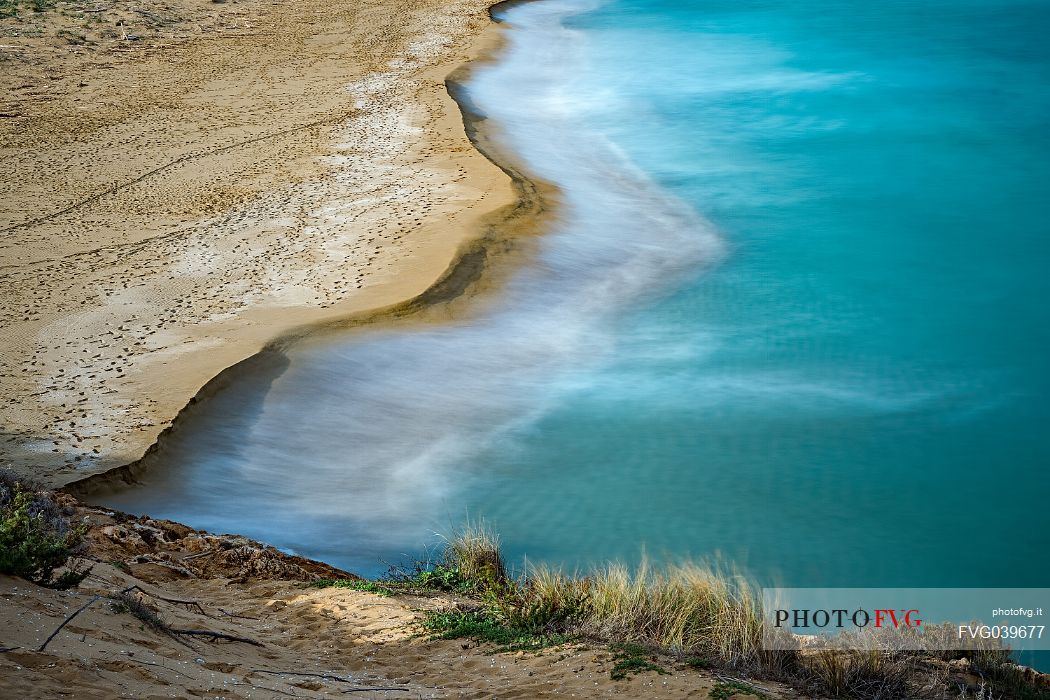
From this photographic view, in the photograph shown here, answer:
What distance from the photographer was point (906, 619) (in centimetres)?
662

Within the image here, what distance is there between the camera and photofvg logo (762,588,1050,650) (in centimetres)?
571

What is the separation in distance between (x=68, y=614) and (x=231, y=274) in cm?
759

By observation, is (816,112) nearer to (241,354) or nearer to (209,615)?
(241,354)

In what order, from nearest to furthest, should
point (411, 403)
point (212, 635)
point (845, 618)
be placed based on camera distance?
point (212, 635) → point (845, 618) → point (411, 403)

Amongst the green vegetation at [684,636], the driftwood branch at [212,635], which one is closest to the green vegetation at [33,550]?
the driftwood branch at [212,635]

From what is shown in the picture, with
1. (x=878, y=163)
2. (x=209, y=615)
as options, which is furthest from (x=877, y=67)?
(x=209, y=615)

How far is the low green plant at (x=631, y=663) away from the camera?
504 centimetres

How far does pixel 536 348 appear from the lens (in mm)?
11125

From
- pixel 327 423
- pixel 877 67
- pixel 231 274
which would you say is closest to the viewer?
pixel 327 423

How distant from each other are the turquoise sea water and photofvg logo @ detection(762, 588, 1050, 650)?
238mm

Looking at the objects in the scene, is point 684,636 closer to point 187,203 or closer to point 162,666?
point 162,666

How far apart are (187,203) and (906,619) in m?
11.1

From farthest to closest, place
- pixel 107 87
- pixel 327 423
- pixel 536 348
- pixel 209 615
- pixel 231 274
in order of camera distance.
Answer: pixel 107 87, pixel 231 274, pixel 536 348, pixel 327 423, pixel 209 615

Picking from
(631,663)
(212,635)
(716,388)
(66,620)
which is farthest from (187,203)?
(631,663)
